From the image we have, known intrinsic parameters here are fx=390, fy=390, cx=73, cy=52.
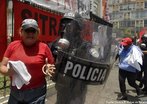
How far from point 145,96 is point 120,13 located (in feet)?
184

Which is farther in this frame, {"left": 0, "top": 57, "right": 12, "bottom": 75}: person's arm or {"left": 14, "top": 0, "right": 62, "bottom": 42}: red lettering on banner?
{"left": 14, "top": 0, "right": 62, "bottom": 42}: red lettering on banner

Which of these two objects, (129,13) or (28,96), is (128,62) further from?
(129,13)

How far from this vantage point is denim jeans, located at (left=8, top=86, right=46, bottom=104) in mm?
4125

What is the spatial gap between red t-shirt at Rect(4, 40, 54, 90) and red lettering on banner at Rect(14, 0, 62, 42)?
2049 mm

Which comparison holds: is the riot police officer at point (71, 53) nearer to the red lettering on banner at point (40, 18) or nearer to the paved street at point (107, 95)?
the paved street at point (107, 95)

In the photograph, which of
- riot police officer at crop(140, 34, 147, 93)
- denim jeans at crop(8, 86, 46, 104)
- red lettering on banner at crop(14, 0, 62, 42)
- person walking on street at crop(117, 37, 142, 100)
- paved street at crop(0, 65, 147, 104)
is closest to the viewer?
denim jeans at crop(8, 86, 46, 104)

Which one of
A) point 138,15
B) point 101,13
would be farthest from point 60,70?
point 138,15

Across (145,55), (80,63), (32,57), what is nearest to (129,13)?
(145,55)

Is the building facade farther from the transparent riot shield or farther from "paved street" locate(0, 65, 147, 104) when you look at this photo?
the transparent riot shield

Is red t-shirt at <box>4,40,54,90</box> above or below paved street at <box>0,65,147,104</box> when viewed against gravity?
above

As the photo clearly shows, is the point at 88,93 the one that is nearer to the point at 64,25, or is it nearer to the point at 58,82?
the point at 58,82

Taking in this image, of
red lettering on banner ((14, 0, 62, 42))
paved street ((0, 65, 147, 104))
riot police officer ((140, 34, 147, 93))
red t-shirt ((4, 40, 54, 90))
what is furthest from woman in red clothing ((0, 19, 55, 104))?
riot police officer ((140, 34, 147, 93))

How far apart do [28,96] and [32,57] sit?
0.42m

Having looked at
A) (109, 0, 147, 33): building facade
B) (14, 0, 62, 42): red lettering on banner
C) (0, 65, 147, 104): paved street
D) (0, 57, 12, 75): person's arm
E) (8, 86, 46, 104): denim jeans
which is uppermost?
(109, 0, 147, 33): building facade
